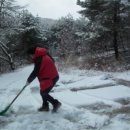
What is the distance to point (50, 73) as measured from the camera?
8.63 metres

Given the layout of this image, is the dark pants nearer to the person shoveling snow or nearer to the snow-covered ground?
the person shoveling snow

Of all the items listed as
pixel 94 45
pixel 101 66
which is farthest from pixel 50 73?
pixel 94 45

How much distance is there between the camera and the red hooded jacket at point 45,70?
28.1 feet

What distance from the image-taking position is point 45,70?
8586 mm

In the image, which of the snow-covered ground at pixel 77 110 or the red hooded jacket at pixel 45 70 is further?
the red hooded jacket at pixel 45 70

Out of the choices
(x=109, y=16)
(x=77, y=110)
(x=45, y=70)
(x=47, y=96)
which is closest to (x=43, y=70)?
(x=45, y=70)

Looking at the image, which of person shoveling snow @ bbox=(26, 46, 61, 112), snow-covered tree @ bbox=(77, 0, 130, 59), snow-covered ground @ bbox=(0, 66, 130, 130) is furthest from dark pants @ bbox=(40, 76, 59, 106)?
snow-covered tree @ bbox=(77, 0, 130, 59)

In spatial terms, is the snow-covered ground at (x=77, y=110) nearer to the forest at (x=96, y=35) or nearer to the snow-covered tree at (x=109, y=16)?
the forest at (x=96, y=35)

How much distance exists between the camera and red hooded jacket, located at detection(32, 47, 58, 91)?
28.1 feet

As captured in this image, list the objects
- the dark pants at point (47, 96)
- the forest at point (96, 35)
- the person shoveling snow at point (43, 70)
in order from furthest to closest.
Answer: the forest at point (96, 35)
the dark pants at point (47, 96)
the person shoveling snow at point (43, 70)

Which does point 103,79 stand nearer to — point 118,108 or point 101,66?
point 118,108

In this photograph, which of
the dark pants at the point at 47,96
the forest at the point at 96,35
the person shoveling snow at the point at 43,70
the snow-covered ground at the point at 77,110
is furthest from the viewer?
the forest at the point at 96,35

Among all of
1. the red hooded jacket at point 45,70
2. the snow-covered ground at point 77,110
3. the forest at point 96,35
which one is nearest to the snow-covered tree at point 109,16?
the forest at point 96,35

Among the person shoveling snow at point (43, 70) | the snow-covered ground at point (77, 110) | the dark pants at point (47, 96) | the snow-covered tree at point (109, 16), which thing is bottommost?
the snow-covered ground at point (77, 110)
